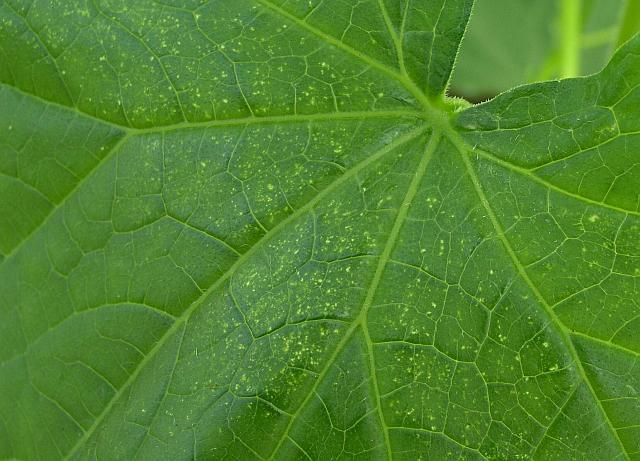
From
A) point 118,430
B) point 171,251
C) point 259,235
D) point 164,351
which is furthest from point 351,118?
point 118,430

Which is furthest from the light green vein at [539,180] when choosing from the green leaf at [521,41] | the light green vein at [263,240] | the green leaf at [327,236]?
the green leaf at [521,41]

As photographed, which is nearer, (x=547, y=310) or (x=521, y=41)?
(x=547, y=310)

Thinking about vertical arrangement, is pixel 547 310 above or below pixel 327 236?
below

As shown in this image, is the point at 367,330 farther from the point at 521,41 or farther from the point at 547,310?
the point at 521,41

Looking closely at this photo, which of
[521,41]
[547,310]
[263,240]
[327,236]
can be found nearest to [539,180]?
[547,310]

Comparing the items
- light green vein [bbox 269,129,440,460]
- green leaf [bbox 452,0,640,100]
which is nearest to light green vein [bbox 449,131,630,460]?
light green vein [bbox 269,129,440,460]

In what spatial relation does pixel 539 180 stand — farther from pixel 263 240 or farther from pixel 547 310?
pixel 263 240

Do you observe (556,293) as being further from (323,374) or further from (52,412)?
(52,412)
